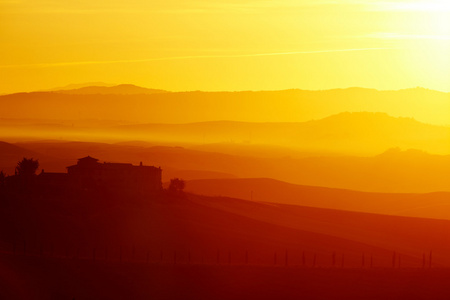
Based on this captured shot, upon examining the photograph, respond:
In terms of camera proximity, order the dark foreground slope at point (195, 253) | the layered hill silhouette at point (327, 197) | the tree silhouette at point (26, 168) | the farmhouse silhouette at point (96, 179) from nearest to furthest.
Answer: the dark foreground slope at point (195, 253) < the farmhouse silhouette at point (96, 179) < the tree silhouette at point (26, 168) < the layered hill silhouette at point (327, 197)

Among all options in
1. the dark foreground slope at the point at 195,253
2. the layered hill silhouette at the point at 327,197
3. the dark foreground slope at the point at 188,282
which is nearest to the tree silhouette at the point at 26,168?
the dark foreground slope at the point at 195,253

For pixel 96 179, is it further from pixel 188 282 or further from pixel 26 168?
pixel 188 282

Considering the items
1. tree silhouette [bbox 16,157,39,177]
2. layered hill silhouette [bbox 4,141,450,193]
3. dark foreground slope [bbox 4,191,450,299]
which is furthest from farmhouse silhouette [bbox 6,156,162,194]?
layered hill silhouette [bbox 4,141,450,193]

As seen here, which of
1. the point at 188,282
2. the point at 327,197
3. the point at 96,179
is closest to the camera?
the point at 188,282

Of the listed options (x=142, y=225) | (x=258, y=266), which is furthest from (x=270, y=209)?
(x=258, y=266)

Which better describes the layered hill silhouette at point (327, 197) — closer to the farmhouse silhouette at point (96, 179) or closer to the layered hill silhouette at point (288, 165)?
the layered hill silhouette at point (288, 165)

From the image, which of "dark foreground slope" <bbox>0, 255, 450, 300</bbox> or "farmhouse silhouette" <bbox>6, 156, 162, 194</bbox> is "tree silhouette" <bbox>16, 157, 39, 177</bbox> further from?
"dark foreground slope" <bbox>0, 255, 450, 300</bbox>

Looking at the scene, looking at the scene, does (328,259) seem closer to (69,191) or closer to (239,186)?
(69,191)

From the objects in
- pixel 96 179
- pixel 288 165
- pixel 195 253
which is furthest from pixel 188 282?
pixel 288 165

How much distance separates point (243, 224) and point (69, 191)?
11.1 meters

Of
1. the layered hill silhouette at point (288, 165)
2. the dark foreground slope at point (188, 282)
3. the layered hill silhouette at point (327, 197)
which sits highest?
the layered hill silhouette at point (288, 165)

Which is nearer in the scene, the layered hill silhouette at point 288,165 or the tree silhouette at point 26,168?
the tree silhouette at point 26,168

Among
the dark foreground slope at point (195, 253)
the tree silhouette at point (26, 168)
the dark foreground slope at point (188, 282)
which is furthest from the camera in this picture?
the tree silhouette at point (26, 168)

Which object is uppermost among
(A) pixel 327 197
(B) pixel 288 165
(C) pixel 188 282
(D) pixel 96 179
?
(B) pixel 288 165
